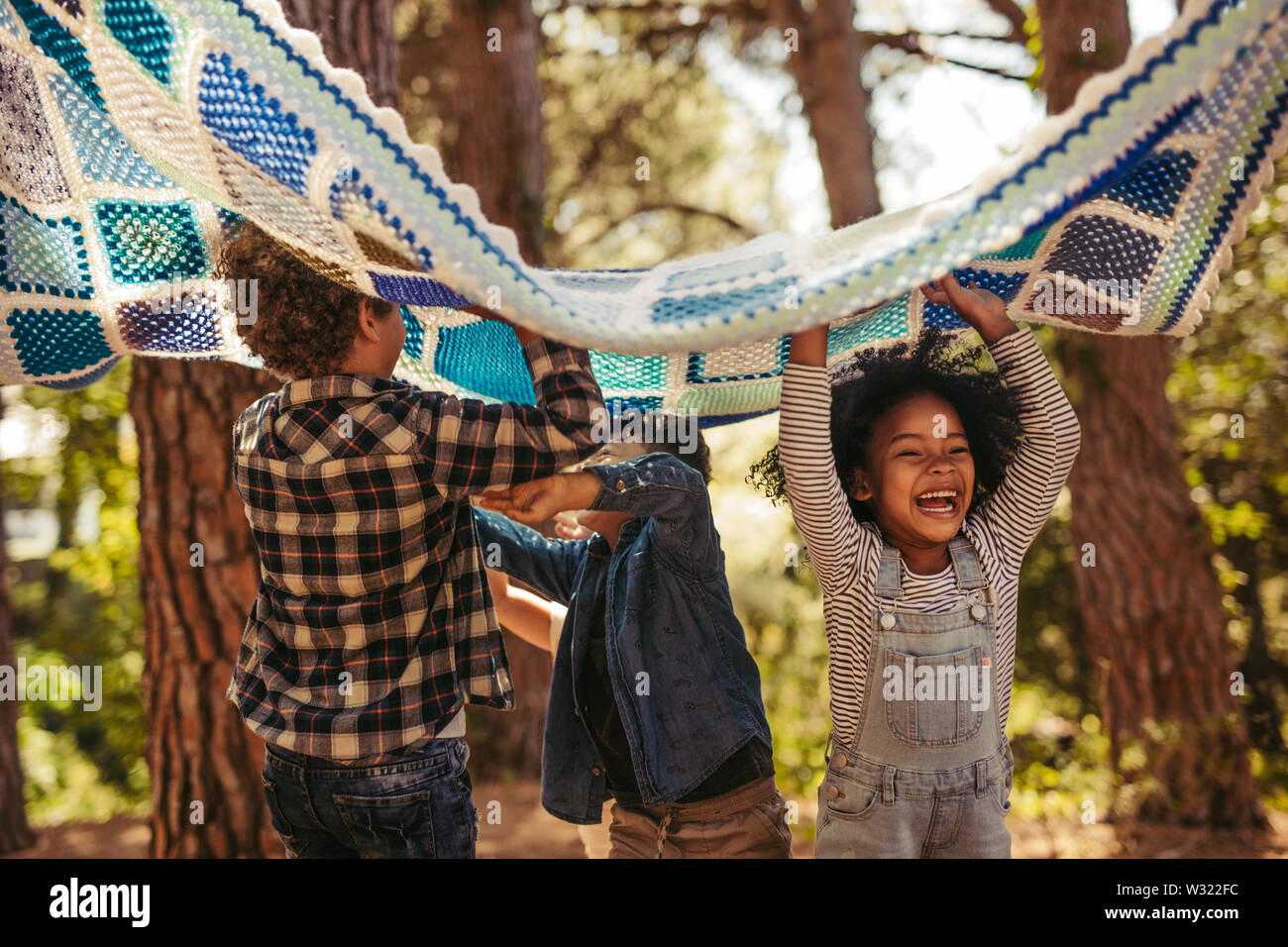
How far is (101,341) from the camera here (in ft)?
6.40

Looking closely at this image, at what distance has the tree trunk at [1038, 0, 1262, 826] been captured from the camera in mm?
4086

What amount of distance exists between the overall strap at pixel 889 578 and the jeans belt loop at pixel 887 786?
0.30 m

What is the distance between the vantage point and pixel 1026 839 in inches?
168

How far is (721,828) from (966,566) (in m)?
0.67

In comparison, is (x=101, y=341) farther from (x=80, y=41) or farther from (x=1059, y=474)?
(x=1059, y=474)

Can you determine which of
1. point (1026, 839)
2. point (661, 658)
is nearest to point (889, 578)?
point (661, 658)

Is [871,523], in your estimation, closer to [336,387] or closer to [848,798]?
[848,798]

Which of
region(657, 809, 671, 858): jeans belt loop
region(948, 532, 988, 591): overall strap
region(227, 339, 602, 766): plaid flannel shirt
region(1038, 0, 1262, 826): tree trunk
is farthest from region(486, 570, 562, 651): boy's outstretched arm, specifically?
region(1038, 0, 1262, 826): tree trunk

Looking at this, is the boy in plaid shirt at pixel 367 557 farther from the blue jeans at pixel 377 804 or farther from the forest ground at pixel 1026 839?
the forest ground at pixel 1026 839

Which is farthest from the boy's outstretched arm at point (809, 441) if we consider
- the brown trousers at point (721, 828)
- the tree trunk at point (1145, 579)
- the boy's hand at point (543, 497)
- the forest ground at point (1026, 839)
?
the tree trunk at point (1145, 579)

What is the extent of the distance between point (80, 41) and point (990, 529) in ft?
5.68

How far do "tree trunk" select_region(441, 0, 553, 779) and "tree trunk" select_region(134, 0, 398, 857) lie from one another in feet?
6.76

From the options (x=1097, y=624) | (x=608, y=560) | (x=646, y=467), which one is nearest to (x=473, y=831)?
(x=608, y=560)

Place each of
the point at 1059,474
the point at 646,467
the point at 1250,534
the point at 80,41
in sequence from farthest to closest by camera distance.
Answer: the point at 1250,534 < the point at 1059,474 < the point at 646,467 < the point at 80,41
